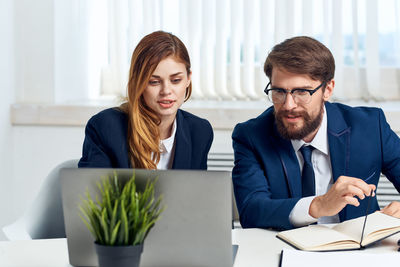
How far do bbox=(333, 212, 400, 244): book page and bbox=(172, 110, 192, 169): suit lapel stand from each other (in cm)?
72

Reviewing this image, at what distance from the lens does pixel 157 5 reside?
130 inches

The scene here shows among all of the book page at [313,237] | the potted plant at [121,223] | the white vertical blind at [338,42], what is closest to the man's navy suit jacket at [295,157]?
the book page at [313,237]

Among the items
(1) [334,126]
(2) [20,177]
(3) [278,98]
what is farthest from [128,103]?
(2) [20,177]

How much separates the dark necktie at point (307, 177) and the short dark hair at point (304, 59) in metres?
0.28

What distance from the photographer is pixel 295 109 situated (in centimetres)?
195

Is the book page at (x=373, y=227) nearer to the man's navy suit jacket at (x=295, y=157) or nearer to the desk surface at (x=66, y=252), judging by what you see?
the desk surface at (x=66, y=252)

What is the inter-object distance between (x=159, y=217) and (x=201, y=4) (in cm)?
225

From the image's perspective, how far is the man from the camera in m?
1.94

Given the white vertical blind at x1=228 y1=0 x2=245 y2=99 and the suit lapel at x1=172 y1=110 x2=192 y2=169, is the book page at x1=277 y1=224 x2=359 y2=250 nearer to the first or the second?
the suit lapel at x1=172 y1=110 x2=192 y2=169

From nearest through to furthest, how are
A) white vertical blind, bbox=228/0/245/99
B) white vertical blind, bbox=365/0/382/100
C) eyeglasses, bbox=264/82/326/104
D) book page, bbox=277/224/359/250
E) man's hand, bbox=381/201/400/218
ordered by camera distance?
book page, bbox=277/224/359/250, man's hand, bbox=381/201/400/218, eyeglasses, bbox=264/82/326/104, white vertical blind, bbox=365/0/382/100, white vertical blind, bbox=228/0/245/99

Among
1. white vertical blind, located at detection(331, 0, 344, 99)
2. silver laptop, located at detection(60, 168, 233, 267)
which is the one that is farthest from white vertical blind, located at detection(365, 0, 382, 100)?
silver laptop, located at detection(60, 168, 233, 267)

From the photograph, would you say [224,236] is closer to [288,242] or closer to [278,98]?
[288,242]

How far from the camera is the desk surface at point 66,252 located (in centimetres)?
143

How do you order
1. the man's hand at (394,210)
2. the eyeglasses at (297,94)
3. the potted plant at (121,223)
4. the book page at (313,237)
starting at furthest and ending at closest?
1. the eyeglasses at (297,94)
2. the man's hand at (394,210)
3. the book page at (313,237)
4. the potted plant at (121,223)
